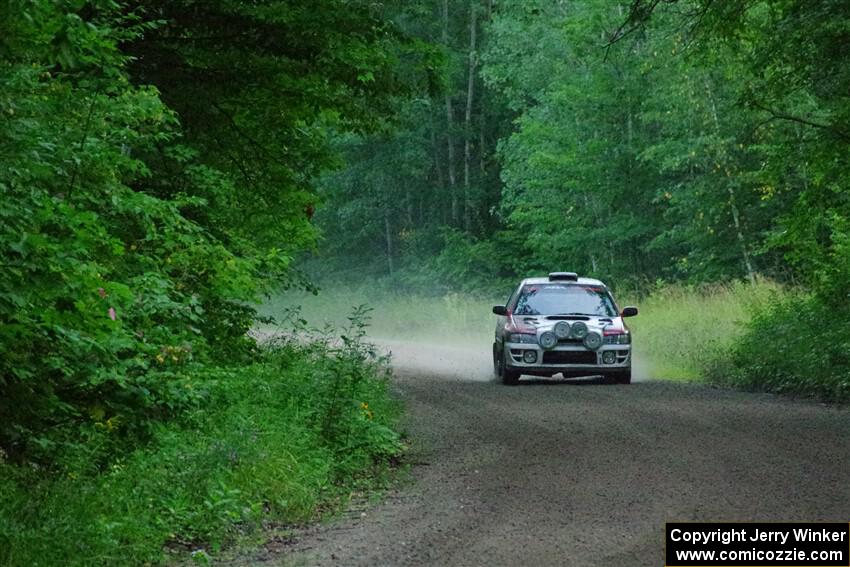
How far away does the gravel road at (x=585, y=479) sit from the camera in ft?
25.8

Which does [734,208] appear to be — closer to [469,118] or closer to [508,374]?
[508,374]

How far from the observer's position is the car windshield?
22.3 m

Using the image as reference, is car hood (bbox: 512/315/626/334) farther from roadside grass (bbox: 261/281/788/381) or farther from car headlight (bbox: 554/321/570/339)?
roadside grass (bbox: 261/281/788/381)

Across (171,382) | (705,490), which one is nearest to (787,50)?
(705,490)

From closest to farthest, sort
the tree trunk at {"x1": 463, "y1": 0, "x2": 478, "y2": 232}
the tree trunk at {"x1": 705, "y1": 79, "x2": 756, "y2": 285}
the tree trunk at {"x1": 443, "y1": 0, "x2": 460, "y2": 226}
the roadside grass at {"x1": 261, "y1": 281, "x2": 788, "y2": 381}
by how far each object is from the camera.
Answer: the roadside grass at {"x1": 261, "y1": 281, "x2": 788, "y2": 381}
the tree trunk at {"x1": 705, "y1": 79, "x2": 756, "y2": 285}
the tree trunk at {"x1": 463, "y1": 0, "x2": 478, "y2": 232}
the tree trunk at {"x1": 443, "y1": 0, "x2": 460, "y2": 226}

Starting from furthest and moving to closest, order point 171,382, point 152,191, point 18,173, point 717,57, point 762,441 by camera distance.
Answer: point 717,57 < point 152,191 < point 762,441 < point 171,382 < point 18,173

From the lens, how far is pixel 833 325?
1970 cm

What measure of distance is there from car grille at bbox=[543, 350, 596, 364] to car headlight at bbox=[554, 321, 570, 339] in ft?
0.90

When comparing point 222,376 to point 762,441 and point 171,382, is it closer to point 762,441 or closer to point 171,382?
point 171,382

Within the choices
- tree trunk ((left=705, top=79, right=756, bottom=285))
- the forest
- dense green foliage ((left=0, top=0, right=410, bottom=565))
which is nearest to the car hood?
the forest

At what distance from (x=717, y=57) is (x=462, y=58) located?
38265 millimetres

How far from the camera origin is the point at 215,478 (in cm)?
912

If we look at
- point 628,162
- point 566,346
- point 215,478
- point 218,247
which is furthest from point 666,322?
point 215,478

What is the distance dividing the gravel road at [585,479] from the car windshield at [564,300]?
4.23m
